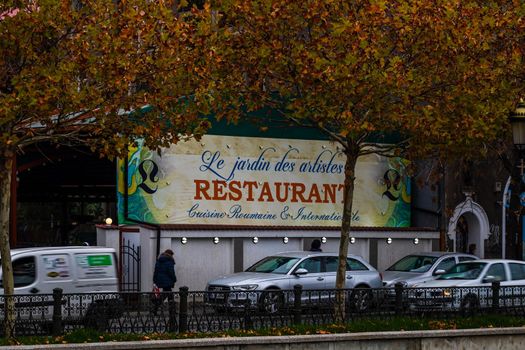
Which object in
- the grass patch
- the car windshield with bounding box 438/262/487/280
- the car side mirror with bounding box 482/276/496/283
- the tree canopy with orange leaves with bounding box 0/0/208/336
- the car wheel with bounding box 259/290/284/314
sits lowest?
the grass patch

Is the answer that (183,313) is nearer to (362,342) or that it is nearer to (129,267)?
(362,342)

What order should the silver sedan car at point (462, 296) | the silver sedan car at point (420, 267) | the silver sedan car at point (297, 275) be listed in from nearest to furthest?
1. the silver sedan car at point (462, 296)
2. the silver sedan car at point (297, 275)
3. the silver sedan car at point (420, 267)

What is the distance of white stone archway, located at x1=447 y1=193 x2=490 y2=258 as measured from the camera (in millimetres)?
36438

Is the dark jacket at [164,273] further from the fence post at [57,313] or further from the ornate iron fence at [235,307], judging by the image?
the fence post at [57,313]

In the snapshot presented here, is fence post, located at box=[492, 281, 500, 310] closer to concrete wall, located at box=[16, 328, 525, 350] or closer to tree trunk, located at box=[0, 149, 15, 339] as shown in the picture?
concrete wall, located at box=[16, 328, 525, 350]

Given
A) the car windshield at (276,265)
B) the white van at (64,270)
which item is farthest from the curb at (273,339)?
the car windshield at (276,265)

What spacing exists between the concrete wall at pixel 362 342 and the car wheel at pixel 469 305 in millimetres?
1646

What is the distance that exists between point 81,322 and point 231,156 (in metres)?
15.3

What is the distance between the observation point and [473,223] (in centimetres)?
3741

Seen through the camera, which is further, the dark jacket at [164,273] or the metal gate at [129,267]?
the metal gate at [129,267]

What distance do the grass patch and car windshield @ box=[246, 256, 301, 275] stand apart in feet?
21.8

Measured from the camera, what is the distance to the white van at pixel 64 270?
21984 millimetres

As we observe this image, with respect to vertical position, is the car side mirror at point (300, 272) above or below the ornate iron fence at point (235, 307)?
above

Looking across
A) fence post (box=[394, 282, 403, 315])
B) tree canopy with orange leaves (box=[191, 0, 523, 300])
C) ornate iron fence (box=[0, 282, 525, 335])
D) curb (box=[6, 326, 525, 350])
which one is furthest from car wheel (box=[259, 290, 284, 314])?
tree canopy with orange leaves (box=[191, 0, 523, 300])
